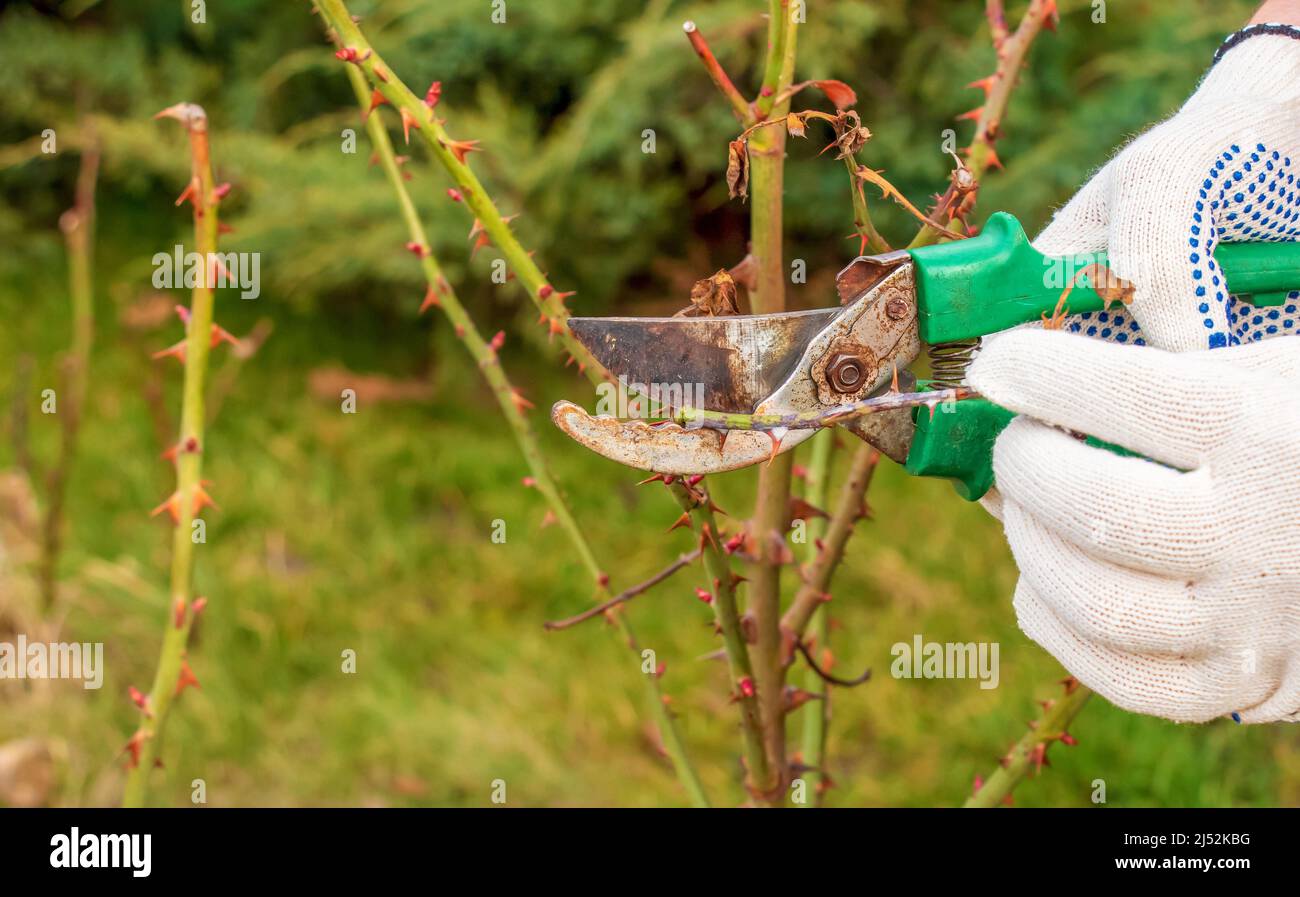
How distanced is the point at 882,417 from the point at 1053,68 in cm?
243

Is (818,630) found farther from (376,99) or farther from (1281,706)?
(376,99)

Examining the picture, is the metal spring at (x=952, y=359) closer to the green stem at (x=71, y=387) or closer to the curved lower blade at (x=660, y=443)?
the curved lower blade at (x=660, y=443)

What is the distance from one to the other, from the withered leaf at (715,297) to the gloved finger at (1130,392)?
0.78 feet

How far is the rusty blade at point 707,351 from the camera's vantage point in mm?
1077

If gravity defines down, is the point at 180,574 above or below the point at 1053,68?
below

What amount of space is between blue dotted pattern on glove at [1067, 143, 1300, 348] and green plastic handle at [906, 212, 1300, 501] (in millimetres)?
51

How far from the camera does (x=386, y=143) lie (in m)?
1.35

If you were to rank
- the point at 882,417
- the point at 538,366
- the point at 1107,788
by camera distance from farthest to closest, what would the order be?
the point at 538,366, the point at 1107,788, the point at 882,417

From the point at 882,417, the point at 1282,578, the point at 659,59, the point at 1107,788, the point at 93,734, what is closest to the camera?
the point at 1282,578

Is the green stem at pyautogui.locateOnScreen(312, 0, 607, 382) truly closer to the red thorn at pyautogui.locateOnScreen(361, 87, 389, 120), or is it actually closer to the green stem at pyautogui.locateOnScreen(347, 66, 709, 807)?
the red thorn at pyautogui.locateOnScreen(361, 87, 389, 120)

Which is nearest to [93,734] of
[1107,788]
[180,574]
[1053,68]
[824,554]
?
[180,574]

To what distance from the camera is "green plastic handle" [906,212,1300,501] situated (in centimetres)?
108

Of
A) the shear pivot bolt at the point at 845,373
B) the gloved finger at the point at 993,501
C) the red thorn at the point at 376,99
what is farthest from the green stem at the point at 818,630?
the red thorn at the point at 376,99

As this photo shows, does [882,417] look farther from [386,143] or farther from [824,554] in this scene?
[386,143]
